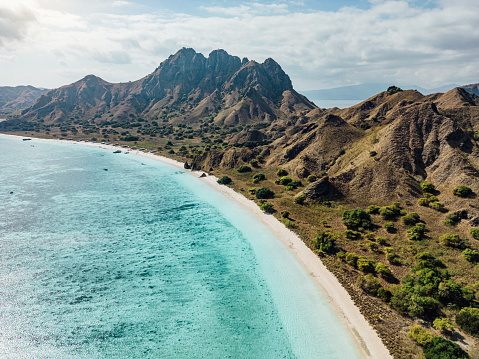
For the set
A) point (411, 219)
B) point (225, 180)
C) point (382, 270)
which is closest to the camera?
point (382, 270)

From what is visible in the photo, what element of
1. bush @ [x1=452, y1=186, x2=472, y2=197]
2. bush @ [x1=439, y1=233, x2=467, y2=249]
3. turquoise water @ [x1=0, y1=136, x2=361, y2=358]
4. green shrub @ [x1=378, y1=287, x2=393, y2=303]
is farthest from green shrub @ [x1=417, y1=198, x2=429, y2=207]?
turquoise water @ [x1=0, y1=136, x2=361, y2=358]

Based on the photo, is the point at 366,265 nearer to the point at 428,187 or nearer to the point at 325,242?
the point at 325,242

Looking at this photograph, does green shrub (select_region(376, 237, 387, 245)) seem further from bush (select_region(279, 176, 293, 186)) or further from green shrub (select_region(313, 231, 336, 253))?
bush (select_region(279, 176, 293, 186))

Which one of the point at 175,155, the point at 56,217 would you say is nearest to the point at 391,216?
the point at 56,217

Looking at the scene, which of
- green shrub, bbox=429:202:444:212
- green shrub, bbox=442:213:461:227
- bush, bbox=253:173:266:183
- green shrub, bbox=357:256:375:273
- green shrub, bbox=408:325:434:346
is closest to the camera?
green shrub, bbox=408:325:434:346

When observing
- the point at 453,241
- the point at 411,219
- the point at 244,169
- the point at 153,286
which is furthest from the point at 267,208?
the point at 453,241

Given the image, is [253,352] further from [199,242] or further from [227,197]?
[227,197]
